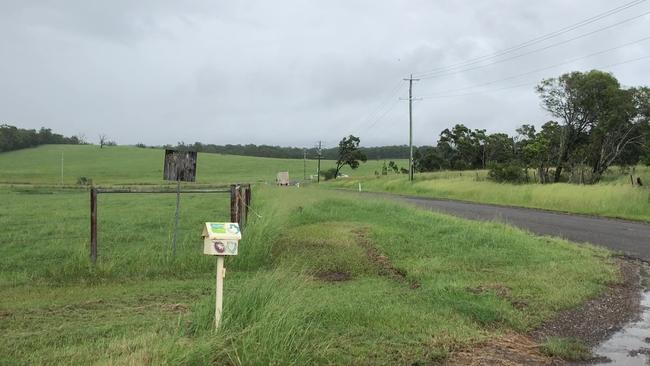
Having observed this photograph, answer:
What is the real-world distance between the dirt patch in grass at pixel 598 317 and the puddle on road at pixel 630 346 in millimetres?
107

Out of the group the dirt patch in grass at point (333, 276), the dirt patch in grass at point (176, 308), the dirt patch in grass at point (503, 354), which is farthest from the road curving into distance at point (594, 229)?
the dirt patch in grass at point (176, 308)

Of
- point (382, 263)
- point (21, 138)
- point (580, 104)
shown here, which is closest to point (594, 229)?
point (382, 263)

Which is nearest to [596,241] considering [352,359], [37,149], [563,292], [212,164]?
[563,292]

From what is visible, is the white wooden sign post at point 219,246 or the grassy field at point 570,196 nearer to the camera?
the white wooden sign post at point 219,246

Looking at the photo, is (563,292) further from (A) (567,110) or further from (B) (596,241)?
(A) (567,110)

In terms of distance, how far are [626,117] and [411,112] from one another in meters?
19.6

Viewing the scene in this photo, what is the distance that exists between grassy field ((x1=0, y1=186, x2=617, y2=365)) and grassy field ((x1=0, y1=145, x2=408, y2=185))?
7544 cm

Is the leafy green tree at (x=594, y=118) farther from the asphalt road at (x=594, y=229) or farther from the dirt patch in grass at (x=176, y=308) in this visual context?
the dirt patch in grass at (x=176, y=308)

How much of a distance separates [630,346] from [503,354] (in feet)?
5.51

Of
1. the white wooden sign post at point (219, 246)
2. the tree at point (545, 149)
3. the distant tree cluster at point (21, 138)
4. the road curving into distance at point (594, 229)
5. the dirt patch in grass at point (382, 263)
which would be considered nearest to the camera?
the white wooden sign post at point (219, 246)

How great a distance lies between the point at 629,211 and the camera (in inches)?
901

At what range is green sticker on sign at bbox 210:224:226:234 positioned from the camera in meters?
5.31

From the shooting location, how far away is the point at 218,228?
539 cm

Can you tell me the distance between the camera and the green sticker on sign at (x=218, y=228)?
5.31 meters
